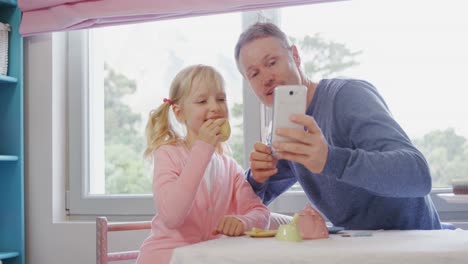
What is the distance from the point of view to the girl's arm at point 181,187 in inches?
55.4

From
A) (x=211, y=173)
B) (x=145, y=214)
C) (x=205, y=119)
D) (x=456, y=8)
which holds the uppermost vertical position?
(x=456, y=8)

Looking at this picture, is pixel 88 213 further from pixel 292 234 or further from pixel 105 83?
pixel 292 234

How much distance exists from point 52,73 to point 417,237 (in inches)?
77.4

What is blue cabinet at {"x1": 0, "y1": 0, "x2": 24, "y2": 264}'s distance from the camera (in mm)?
2596

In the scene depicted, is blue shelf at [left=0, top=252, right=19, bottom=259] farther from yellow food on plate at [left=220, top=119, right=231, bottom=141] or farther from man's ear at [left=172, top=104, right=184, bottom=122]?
yellow food on plate at [left=220, top=119, right=231, bottom=141]

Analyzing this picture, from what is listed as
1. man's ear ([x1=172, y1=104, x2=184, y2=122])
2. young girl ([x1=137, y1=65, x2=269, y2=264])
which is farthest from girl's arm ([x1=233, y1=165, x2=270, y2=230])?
man's ear ([x1=172, y1=104, x2=184, y2=122])

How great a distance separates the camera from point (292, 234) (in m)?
1.13

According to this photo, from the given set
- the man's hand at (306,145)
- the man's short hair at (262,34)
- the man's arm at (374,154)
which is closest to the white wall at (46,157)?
the man's short hair at (262,34)

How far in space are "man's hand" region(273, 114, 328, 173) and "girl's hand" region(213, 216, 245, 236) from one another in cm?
24

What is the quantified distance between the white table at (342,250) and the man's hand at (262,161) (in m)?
0.34

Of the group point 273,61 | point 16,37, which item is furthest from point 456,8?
point 16,37

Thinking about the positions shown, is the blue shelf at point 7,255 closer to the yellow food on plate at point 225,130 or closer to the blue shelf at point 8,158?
the blue shelf at point 8,158

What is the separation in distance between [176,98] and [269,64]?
0.90ft

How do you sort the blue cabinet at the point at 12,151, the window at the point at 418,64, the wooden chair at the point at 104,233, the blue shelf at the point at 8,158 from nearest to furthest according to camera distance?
the wooden chair at the point at 104,233 < the window at the point at 418,64 < the blue shelf at the point at 8,158 < the blue cabinet at the point at 12,151
